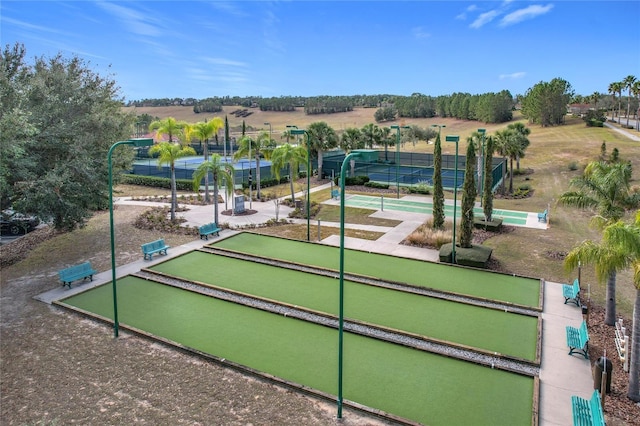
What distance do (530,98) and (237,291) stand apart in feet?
263

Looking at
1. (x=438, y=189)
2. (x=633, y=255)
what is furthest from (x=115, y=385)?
(x=438, y=189)

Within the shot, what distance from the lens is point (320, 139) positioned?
40.8 m

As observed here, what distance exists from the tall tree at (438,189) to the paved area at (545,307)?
1832 millimetres

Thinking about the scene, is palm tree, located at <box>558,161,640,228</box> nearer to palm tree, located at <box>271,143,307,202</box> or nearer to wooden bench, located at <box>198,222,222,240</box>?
wooden bench, located at <box>198,222,222,240</box>

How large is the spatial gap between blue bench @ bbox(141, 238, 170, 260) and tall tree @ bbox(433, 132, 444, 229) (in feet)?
42.0

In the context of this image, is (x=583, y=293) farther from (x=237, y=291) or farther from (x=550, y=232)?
(x=237, y=291)

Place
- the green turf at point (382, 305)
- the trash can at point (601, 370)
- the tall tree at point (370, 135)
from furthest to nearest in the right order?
the tall tree at point (370, 135), the green turf at point (382, 305), the trash can at point (601, 370)

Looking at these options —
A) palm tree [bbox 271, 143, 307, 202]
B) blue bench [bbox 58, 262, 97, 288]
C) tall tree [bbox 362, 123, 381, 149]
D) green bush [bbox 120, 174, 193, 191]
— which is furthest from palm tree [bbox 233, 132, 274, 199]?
blue bench [bbox 58, 262, 97, 288]

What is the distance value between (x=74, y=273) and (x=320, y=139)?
27250 mm

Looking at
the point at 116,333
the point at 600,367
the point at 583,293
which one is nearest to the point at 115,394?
the point at 116,333

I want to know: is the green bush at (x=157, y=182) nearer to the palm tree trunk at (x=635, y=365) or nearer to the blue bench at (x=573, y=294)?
the blue bench at (x=573, y=294)

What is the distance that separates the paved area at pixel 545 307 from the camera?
9977 mm

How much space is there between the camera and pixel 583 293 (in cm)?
1581

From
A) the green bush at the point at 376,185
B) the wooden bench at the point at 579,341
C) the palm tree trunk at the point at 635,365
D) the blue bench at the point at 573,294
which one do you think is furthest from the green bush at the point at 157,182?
the palm tree trunk at the point at 635,365
